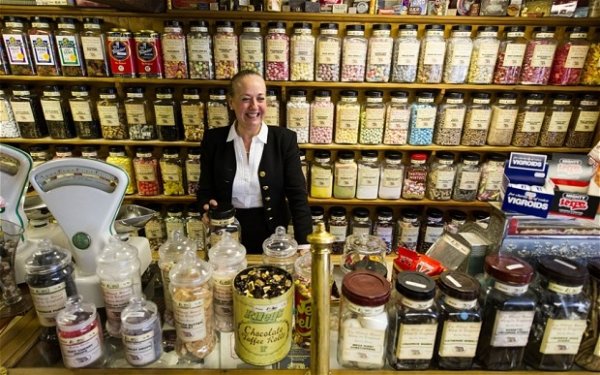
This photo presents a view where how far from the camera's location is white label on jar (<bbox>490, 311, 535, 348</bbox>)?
0.70 metres

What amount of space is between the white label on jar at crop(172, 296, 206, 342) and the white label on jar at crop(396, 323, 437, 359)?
Result: 38 cm

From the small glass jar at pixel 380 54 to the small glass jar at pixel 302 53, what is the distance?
323mm

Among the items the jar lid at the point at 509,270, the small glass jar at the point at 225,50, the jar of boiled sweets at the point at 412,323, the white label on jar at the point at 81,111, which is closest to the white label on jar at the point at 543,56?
the small glass jar at the point at 225,50

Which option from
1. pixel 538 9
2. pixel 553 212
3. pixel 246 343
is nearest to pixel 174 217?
pixel 246 343

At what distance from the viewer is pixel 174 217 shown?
2426mm

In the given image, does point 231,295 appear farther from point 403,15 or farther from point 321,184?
point 403,15

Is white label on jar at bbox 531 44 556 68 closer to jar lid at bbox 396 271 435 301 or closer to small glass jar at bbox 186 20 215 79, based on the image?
small glass jar at bbox 186 20 215 79

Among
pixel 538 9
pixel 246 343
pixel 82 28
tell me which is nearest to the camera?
pixel 246 343

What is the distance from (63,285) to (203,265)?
29 cm

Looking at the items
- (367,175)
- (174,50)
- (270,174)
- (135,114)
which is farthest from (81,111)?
(367,175)

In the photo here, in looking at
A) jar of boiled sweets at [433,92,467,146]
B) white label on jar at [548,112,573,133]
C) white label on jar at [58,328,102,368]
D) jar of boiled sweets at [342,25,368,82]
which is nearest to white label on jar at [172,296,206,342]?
white label on jar at [58,328,102,368]

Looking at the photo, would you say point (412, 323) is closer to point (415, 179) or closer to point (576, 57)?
point (415, 179)

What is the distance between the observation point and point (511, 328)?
2.33ft

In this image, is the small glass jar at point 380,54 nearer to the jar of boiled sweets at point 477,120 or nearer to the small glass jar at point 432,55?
the small glass jar at point 432,55
